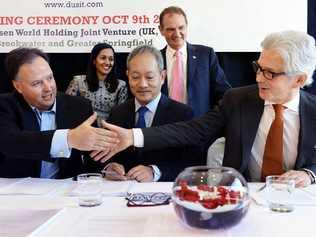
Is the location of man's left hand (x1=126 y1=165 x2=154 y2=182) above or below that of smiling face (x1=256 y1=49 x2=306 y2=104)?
below

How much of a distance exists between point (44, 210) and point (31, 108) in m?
0.92

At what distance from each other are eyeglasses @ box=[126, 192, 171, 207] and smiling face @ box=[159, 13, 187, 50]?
2.33 metres

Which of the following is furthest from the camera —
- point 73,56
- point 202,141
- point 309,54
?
point 73,56

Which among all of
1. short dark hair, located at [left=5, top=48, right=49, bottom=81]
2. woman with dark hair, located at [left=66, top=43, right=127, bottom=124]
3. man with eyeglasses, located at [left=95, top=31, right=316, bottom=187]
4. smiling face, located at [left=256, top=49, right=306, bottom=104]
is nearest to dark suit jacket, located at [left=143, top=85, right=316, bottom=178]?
man with eyeglasses, located at [left=95, top=31, right=316, bottom=187]

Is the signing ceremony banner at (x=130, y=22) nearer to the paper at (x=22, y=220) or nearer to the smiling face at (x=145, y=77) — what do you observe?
the smiling face at (x=145, y=77)

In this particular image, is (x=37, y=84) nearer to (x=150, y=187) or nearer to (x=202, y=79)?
(x=150, y=187)

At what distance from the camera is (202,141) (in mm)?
2502

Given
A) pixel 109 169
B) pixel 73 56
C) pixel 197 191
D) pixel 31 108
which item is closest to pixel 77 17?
pixel 73 56

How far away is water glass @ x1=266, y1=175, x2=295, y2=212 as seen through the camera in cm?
165

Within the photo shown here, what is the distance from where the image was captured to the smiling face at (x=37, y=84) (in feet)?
7.94

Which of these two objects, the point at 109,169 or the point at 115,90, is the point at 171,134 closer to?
the point at 109,169

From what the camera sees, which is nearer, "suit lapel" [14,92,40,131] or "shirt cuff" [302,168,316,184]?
"shirt cuff" [302,168,316,184]

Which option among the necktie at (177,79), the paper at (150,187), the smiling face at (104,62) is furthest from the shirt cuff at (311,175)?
the smiling face at (104,62)

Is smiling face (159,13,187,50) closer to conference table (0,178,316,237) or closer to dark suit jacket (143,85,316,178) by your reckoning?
dark suit jacket (143,85,316,178)
